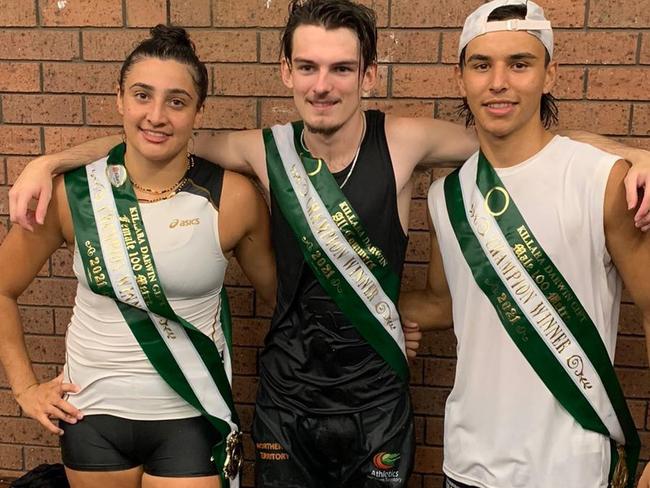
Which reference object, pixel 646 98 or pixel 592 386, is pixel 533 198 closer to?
pixel 592 386

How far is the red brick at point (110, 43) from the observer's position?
3029mm

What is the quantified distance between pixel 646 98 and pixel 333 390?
1635 mm

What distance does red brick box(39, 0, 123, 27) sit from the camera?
302 centimetres

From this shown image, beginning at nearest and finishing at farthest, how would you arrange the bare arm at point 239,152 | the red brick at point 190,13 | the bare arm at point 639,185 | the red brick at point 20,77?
the bare arm at point 639,185
the bare arm at point 239,152
the red brick at point 190,13
the red brick at point 20,77

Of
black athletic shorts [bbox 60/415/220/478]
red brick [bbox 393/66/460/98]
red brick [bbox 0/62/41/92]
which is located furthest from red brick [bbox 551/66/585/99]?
red brick [bbox 0/62/41/92]

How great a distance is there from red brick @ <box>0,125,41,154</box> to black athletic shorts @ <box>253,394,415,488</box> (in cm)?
157

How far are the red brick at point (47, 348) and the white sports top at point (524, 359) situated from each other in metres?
1.90

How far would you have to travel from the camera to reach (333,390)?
237 centimetres

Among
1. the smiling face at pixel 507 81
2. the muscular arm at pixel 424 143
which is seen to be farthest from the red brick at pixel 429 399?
the smiling face at pixel 507 81

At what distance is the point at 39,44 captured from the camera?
3066mm

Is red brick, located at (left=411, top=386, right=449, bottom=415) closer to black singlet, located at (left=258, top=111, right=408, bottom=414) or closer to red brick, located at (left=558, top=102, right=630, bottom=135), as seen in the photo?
black singlet, located at (left=258, top=111, right=408, bottom=414)

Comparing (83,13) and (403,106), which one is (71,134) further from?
(403,106)

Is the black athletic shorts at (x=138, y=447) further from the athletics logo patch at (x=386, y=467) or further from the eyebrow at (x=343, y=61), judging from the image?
the eyebrow at (x=343, y=61)

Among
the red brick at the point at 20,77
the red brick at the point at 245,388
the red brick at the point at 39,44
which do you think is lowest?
the red brick at the point at 245,388
